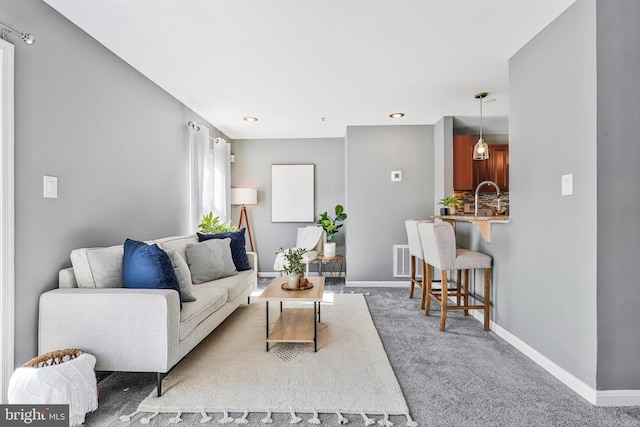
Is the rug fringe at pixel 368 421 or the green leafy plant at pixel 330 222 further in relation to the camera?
the green leafy plant at pixel 330 222

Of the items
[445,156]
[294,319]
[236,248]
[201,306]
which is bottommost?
[294,319]

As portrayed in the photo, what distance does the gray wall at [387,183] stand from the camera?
4.86 meters

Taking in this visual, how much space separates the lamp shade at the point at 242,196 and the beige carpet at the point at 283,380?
2.63 metres

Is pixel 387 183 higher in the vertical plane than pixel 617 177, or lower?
higher

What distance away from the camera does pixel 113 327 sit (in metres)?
Answer: 1.88

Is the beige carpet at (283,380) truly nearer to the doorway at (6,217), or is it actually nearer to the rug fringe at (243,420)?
the rug fringe at (243,420)

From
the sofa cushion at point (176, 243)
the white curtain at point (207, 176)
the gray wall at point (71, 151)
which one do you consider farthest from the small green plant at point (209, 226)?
the gray wall at point (71, 151)

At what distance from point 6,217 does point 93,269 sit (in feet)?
1.75

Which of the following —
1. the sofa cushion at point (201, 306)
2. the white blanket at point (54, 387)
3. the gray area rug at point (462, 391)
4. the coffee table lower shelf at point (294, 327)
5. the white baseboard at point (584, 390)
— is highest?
the sofa cushion at point (201, 306)

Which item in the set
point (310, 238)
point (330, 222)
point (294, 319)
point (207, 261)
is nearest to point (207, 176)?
point (207, 261)

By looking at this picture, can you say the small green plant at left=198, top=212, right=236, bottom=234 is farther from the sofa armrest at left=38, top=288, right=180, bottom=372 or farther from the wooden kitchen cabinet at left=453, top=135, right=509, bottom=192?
the wooden kitchen cabinet at left=453, top=135, right=509, bottom=192

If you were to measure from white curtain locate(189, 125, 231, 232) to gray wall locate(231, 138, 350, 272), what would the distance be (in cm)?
52

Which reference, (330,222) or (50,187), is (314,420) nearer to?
(50,187)

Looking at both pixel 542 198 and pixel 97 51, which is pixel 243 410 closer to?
pixel 542 198
